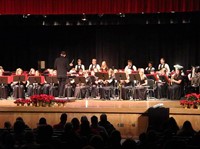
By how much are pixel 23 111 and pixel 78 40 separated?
11734mm

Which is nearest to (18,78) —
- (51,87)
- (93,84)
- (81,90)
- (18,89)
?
(18,89)

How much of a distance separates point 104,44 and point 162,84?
587 centimetres

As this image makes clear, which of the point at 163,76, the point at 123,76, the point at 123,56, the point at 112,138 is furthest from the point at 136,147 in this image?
the point at 123,56

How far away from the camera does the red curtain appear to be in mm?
19406

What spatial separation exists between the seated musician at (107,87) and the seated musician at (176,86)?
2.58 m

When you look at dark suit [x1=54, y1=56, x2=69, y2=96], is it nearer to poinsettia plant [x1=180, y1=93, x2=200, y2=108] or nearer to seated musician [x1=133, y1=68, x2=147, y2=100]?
seated musician [x1=133, y1=68, x2=147, y2=100]

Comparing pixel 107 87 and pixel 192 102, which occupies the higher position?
pixel 107 87

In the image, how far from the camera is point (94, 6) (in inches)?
793

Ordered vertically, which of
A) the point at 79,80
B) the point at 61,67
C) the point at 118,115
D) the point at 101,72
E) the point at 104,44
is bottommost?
the point at 118,115

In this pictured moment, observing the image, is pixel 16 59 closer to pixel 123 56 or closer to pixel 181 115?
pixel 123 56

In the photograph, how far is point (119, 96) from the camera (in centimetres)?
1991

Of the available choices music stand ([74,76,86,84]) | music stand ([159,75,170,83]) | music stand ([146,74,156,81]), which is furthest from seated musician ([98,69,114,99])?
music stand ([159,75,170,83])

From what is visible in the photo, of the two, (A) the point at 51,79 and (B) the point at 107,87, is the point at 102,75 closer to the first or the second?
(B) the point at 107,87

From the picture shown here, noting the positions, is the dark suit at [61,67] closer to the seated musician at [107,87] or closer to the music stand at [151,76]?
the seated musician at [107,87]
